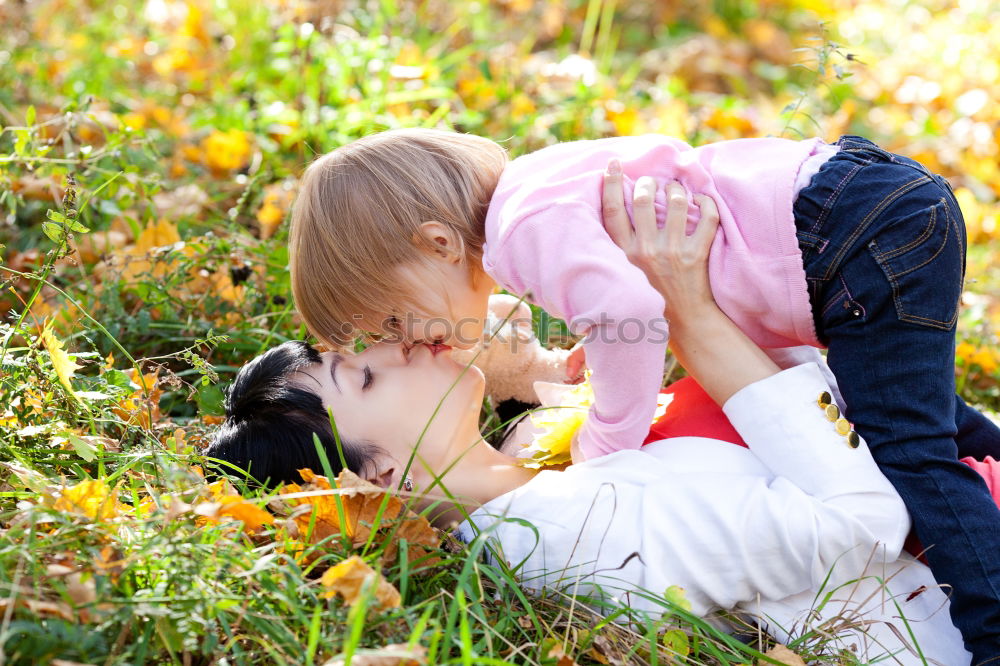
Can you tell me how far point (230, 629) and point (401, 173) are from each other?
1.00 metres

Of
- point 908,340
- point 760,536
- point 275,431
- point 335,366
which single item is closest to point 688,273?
point 908,340

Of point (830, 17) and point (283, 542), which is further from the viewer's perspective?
point (830, 17)

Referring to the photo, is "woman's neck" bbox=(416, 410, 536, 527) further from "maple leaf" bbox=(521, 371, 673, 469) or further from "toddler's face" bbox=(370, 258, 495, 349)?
"toddler's face" bbox=(370, 258, 495, 349)

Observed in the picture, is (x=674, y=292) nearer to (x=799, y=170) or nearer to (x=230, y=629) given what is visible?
(x=799, y=170)

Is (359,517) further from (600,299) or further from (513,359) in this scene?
(513,359)

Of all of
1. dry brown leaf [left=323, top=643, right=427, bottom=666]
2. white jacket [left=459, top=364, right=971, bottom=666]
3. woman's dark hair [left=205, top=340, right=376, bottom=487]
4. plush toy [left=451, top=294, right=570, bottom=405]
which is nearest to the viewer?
dry brown leaf [left=323, top=643, right=427, bottom=666]

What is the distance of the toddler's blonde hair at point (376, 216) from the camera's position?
1879 millimetres

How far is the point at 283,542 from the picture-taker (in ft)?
4.97

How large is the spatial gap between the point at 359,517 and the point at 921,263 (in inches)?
46.0

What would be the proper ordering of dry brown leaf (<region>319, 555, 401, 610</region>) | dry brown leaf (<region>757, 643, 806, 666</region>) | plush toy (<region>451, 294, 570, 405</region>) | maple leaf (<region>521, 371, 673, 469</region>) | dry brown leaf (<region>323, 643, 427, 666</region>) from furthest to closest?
plush toy (<region>451, 294, 570, 405</region>), maple leaf (<region>521, 371, 673, 469</region>), dry brown leaf (<region>757, 643, 806, 666</region>), dry brown leaf (<region>319, 555, 401, 610</region>), dry brown leaf (<region>323, 643, 427, 666</region>)

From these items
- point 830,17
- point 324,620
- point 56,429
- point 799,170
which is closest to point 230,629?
point 324,620

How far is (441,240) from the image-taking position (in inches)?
74.9

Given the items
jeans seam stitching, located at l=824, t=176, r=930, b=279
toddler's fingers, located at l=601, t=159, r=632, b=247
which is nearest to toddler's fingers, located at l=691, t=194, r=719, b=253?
toddler's fingers, located at l=601, t=159, r=632, b=247

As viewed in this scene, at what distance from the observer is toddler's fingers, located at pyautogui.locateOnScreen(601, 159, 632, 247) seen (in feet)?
6.04
